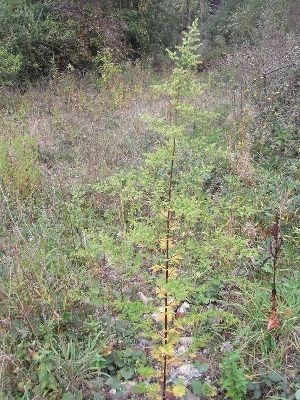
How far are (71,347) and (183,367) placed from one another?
0.72 meters

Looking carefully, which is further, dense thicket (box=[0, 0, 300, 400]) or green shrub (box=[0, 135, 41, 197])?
green shrub (box=[0, 135, 41, 197])

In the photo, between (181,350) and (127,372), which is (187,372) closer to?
(181,350)

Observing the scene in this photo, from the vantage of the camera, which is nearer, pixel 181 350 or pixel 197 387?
pixel 197 387

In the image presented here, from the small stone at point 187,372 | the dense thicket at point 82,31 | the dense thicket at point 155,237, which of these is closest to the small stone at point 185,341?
the dense thicket at point 155,237

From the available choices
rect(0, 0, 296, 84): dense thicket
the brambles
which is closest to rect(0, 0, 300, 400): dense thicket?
the brambles

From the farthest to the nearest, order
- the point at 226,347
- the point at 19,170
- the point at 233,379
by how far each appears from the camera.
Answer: the point at 19,170 < the point at 226,347 < the point at 233,379

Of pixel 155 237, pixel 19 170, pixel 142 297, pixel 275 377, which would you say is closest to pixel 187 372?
pixel 275 377

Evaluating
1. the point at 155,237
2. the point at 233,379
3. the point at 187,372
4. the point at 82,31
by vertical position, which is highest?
the point at 82,31

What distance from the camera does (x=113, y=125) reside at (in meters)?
6.54

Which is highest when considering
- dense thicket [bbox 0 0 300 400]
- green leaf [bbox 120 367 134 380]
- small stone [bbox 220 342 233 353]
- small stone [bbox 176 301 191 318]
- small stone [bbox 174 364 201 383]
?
dense thicket [bbox 0 0 300 400]

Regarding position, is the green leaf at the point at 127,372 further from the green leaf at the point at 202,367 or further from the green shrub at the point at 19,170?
the green shrub at the point at 19,170

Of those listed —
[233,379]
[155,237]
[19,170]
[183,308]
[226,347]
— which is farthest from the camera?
[19,170]

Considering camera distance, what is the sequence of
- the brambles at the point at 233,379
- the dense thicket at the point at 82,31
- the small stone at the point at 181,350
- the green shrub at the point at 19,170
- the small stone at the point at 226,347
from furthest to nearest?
Result: the dense thicket at the point at 82,31
the green shrub at the point at 19,170
the small stone at the point at 226,347
the small stone at the point at 181,350
the brambles at the point at 233,379

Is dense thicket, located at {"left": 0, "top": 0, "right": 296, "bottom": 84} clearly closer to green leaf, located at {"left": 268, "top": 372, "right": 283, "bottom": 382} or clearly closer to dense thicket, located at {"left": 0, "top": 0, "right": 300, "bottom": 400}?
dense thicket, located at {"left": 0, "top": 0, "right": 300, "bottom": 400}
